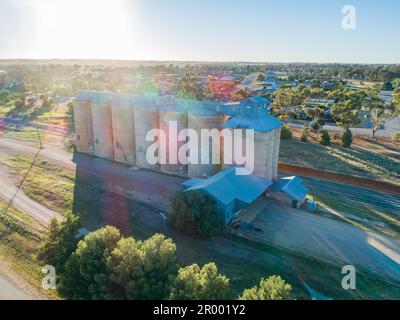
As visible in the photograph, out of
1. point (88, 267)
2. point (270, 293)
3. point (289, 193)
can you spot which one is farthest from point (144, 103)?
point (270, 293)

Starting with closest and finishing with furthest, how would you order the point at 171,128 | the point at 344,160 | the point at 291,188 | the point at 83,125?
the point at 291,188
the point at 171,128
the point at 344,160
the point at 83,125

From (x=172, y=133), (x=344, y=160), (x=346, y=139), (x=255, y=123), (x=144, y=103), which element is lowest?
(x=344, y=160)

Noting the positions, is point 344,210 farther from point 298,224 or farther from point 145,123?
point 145,123

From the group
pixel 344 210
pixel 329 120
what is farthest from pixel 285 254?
pixel 329 120

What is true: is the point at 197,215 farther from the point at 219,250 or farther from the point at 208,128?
the point at 208,128

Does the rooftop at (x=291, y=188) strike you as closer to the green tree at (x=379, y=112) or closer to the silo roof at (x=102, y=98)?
the silo roof at (x=102, y=98)

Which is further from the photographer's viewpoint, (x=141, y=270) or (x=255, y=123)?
(x=255, y=123)
